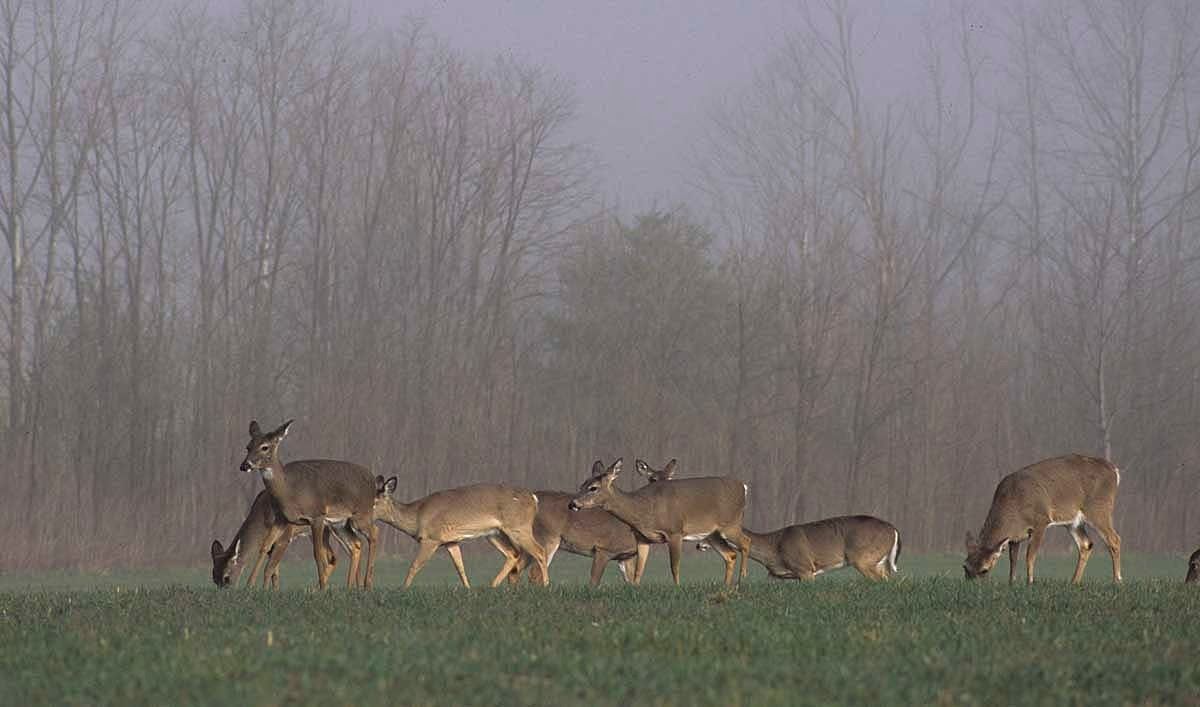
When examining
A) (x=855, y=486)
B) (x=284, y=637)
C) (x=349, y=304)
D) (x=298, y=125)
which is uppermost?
(x=298, y=125)

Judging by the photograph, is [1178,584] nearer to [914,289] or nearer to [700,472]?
[700,472]

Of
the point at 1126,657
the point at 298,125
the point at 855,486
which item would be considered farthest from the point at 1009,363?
the point at 1126,657

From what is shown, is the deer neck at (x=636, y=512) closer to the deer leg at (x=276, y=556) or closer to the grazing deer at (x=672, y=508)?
the grazing deer at (x=672, y=508)

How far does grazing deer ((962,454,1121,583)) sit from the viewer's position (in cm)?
1691

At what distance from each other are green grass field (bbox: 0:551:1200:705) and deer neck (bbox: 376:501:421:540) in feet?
15.2

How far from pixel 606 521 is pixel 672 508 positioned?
1.36m

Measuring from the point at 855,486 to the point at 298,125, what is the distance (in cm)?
1417

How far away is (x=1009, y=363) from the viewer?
136 ft

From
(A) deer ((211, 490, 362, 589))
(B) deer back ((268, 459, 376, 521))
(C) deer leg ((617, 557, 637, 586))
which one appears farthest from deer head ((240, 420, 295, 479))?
(C) deer leg ((617, 557, 637, 586))

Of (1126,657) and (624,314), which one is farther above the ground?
(624,314)

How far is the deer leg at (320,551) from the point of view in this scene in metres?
16.1

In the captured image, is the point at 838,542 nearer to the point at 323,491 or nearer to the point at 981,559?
the point at 981,559

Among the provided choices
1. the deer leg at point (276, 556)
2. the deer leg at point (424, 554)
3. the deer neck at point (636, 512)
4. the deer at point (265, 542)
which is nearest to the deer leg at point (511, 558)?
the deer leg at point (424, 554)

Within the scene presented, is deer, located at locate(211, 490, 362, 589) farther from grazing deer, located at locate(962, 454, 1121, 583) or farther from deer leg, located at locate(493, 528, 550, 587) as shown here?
grazing deer, located at locate(962, 454, 1121, 583)
